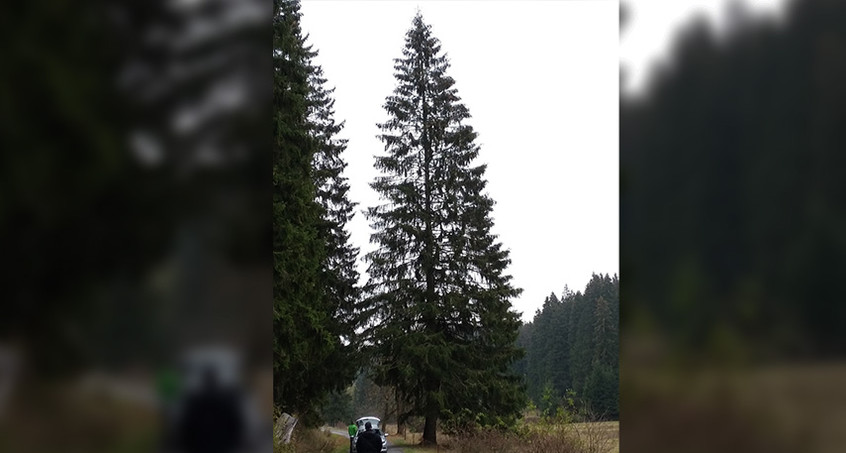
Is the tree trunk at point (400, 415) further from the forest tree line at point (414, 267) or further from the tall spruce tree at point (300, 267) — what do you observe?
the tall spruce tree at point (300, 267)

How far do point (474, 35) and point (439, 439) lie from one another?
1171cm

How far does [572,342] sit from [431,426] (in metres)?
4.71

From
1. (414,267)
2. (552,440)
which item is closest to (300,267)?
(414,267)

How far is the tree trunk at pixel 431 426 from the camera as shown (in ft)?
51.8

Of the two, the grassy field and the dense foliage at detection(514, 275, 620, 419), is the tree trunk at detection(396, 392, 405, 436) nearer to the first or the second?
the grassy field

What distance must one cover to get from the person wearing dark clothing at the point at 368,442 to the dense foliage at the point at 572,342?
18.0ft
